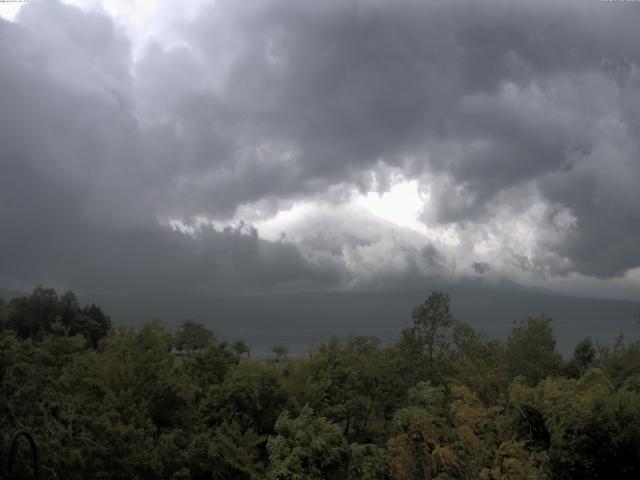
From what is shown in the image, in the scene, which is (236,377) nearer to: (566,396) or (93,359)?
(93,359)

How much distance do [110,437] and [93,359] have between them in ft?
44.8

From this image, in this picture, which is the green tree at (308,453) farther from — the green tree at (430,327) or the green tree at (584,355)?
the green tree at (584,355)

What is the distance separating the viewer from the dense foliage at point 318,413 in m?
19.3

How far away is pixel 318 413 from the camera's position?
109ft

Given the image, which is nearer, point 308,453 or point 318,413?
point 308,453

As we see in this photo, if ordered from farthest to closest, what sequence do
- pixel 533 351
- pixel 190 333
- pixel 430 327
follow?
pixel 190 333
pixel 533 351
pixel 430 327

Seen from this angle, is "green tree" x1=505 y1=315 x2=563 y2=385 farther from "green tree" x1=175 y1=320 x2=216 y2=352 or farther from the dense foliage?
"green tree" x1=175 y1=320 x2=216 y2=352

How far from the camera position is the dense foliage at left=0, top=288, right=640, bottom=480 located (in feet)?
63.5

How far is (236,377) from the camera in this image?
32344mm

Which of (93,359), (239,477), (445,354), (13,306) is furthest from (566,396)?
(13,306)

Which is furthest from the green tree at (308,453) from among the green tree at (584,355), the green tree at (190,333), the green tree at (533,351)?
the green tree at (190,333)

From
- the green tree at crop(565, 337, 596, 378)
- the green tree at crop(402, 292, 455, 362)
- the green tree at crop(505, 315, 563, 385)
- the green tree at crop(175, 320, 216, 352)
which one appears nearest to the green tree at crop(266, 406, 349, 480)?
the green tree at crop(402, 292, 455, 362)

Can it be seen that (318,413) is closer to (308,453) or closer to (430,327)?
(308,453)

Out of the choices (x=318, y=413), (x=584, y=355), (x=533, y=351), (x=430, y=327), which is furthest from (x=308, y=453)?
(x=584, y=355)
